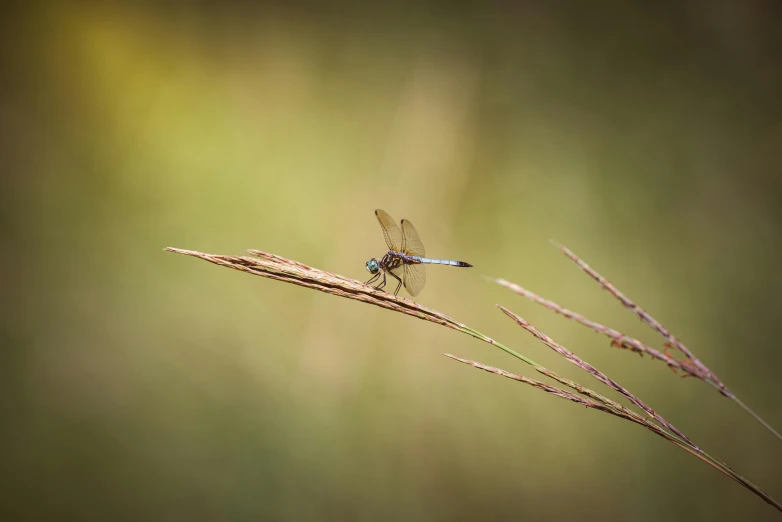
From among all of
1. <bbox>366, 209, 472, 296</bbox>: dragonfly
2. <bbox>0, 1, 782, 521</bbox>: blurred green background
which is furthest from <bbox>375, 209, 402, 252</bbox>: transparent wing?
<bbox>0, 1, 782, 521</bbox>: blurred green background

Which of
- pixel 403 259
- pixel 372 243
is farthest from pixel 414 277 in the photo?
pixel 372 243

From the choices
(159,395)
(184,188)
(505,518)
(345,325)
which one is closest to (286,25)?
(184,188)

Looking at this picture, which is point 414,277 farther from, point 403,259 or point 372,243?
point 372,243

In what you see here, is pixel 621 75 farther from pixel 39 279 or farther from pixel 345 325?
pixel 39 279

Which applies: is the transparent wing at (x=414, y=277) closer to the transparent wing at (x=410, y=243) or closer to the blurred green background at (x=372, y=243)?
the transparent wing at (x=410, y=243)

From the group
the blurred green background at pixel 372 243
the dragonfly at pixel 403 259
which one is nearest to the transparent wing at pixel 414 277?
the dragonfly at pixel 403 259
